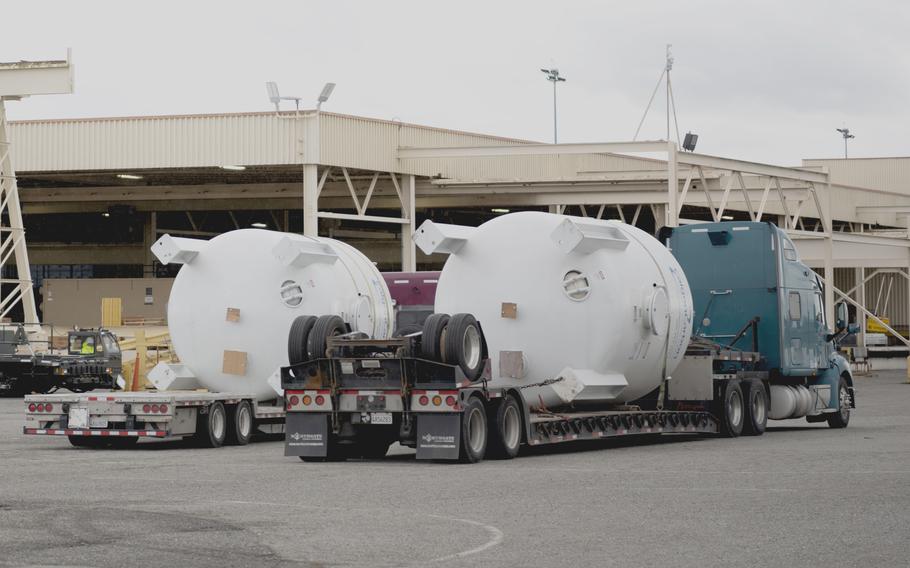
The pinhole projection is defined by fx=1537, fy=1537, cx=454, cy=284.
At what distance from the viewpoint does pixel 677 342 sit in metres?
23.2

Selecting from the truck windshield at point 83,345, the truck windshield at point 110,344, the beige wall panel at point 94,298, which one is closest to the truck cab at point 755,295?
the truck windshield at point 110,344

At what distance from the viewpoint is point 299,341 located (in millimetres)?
20453

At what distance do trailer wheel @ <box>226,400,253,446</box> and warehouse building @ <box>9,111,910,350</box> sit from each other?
22.4 meters

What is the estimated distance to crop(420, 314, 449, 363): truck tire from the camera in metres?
19.2

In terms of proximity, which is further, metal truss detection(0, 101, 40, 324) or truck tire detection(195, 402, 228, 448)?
metal truss detection(0, 101, 40, 324)

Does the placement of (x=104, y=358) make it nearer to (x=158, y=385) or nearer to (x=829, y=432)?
(x=158, y=385)

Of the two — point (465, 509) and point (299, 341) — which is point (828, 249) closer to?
point (299, 341)

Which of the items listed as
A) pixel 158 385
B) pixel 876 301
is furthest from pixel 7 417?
pixel 876 301

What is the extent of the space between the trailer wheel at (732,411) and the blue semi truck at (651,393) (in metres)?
0.02

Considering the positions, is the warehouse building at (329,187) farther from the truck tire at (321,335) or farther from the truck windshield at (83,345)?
the truck tire at (321,335)

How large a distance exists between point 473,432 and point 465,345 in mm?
1121

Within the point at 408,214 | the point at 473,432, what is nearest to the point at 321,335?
the point at 473,432

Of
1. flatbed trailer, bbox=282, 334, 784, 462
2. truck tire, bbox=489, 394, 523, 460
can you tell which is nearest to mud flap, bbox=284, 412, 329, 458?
flatbed trailer, bbox=282, 334, 784, 462

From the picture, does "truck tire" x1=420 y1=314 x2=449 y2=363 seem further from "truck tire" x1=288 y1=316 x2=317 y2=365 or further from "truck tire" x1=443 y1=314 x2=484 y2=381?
"truck tire" x1=288 y1=316 x2=317 y2=365
